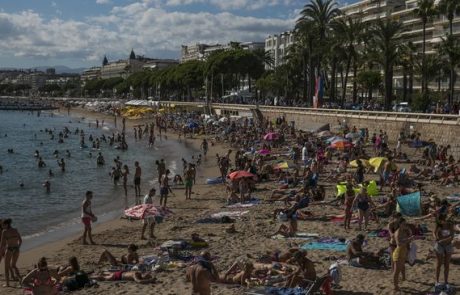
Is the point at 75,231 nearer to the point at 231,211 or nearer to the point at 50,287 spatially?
the point at 231,211

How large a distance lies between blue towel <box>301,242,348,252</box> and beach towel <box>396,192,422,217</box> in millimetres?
3240

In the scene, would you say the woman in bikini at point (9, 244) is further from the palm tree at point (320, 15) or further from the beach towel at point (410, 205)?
the palm tree at point (320, 15)

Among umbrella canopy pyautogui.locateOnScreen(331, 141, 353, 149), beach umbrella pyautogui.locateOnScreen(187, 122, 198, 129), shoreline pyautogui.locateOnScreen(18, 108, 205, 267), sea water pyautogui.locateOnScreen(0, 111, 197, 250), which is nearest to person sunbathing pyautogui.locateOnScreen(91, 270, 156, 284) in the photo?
shoreline pyautogui.locateOnScreen(18, 108, 205, 267)

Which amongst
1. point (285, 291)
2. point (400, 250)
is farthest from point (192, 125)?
point (285, 291)

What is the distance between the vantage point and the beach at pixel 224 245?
10.8 metres

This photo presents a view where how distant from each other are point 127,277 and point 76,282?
39.8 inches

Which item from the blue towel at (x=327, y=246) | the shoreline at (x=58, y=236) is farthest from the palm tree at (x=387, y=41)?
the blue towel at (x=327, y=246)

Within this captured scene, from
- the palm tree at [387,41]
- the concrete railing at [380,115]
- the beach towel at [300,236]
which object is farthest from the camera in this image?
the palm tree at [387,41]

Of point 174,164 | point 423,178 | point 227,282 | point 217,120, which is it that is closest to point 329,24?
point 217,120

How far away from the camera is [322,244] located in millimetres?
13461

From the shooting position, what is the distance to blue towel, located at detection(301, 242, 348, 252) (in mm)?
13070

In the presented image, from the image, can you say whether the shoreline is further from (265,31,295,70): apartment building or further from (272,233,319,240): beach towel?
(265,31,295,70): apartment building

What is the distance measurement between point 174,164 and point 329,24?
2272cm

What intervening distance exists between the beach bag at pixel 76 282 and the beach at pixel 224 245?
183 millimetres
